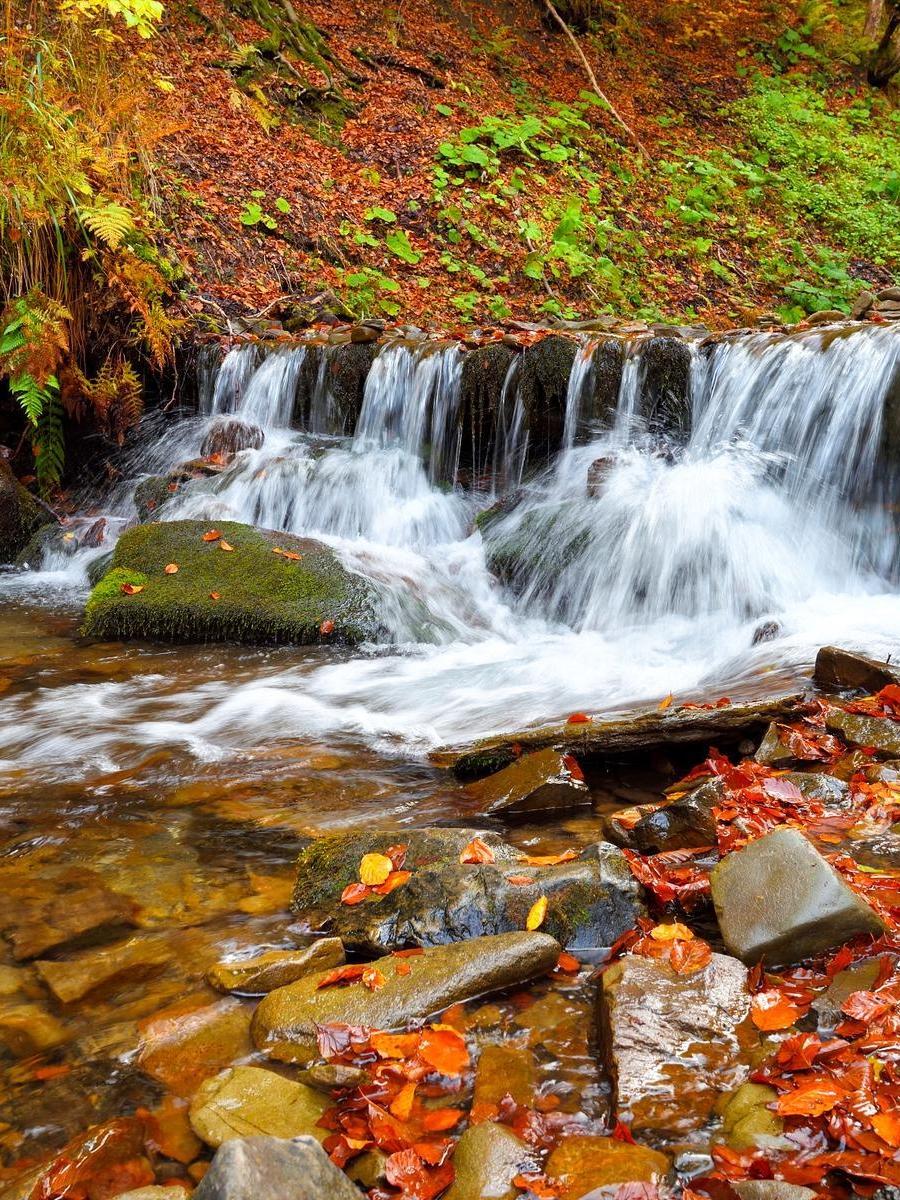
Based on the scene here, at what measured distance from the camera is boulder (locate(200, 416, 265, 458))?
31.0 ft

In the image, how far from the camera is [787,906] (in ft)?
7.72

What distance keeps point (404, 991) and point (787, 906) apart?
1.00 meters

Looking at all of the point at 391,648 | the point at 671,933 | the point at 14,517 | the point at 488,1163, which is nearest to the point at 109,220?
the point at 14,517

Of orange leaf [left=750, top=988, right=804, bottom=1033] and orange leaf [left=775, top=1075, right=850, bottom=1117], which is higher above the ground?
orange leaf [left=775, top=1075, right=850, bottom=1117]

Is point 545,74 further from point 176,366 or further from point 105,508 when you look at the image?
point 105,508

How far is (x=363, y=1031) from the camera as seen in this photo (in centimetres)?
223

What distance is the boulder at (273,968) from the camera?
2543 mm

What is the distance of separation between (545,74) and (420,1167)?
1910 cm

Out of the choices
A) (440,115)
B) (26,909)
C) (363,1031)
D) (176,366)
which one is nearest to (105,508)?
(176,366)

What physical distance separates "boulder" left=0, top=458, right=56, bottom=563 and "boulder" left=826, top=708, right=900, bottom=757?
Result: 7.50 meters

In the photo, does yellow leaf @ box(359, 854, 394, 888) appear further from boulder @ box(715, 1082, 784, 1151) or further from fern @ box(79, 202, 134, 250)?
fern @ box(79, 202, 134, 250)

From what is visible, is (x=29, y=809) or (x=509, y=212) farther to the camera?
(x=509, y=212)

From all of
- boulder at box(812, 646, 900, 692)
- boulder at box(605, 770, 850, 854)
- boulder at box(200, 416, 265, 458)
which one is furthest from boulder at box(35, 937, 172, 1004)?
boulder at box(200, 416, 265, 458)

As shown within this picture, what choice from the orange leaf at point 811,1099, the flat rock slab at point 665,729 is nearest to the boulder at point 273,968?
the orange leaf at point 811,1099
